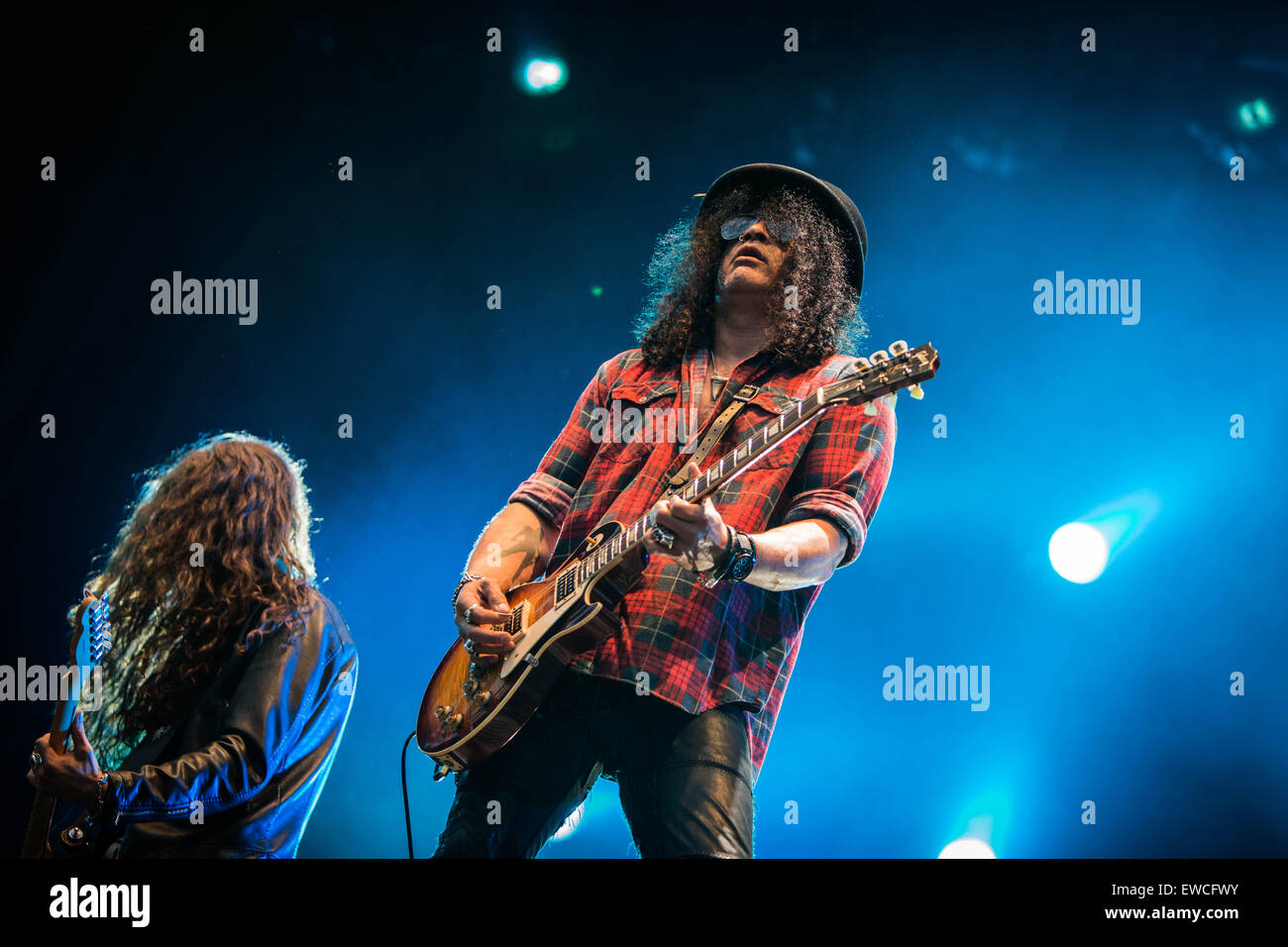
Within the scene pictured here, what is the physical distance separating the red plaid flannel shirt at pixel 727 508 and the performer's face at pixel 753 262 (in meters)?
0.28

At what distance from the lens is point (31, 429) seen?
406cm

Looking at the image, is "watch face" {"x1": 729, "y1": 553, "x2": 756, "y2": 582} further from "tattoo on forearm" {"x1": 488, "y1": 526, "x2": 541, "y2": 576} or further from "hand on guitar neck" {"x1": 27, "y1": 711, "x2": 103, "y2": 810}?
"hand on guitar neck" {"x1": 27, "y1": 711, "x2": 103, "y2": 810}

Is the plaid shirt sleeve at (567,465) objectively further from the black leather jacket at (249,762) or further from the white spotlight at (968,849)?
the white spotlight at (968,849)

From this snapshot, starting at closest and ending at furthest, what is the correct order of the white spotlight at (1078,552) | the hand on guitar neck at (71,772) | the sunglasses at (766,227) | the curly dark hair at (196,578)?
the hand on guitar neck at (71,772)
the curly dark hair at (196,578)
the sunglasses at (766,227)
the white spotlight at (1078,552)

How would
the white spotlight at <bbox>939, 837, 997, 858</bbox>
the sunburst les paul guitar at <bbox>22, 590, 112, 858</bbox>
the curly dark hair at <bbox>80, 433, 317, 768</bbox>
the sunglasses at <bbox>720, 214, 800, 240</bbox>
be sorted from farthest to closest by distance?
the white spotlight at <bbox>939, 837, 997, 858</bbox> → the sunglasses at <bbox>720, 214, 800, 240</bbox> → the curly dark hair at <bbox>80, 433, 317, 768</bbox> → the sunburst les paul guitar at <bbox>22, 590, 112, 858</bbox>

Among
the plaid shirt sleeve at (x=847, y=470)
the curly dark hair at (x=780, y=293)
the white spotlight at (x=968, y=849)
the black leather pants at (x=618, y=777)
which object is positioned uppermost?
the curly dark hair at (x=780, y=293)

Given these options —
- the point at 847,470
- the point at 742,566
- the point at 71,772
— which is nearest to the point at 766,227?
the point at 847,470

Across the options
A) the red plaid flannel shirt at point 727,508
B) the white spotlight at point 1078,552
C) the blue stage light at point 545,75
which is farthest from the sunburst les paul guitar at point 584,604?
the blue stage light at point 545,75

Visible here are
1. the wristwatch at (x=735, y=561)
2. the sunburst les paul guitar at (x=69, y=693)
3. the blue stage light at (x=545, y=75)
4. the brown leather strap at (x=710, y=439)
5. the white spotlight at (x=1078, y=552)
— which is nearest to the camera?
the wristwatch at (x=735, y=561)

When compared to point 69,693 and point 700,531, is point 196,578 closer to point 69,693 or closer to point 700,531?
point 69,693

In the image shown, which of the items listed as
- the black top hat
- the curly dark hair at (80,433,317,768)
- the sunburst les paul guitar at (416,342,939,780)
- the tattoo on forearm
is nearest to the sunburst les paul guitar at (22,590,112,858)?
the curly dark hair at (80,433,317,768)

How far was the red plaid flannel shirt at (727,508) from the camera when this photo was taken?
8.68 ft

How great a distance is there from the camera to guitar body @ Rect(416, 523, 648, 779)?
264cm
